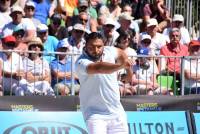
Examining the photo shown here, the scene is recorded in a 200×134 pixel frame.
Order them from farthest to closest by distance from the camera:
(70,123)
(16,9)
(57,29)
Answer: (57,29), (16,9), (70,123)

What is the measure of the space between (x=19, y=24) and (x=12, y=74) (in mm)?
2040

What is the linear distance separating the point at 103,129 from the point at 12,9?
216 inches

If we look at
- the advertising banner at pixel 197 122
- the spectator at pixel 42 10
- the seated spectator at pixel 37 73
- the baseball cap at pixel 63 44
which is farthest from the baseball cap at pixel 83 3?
the advertising banner at pixel 197 122

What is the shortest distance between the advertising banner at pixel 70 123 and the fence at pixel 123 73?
488 millimetres

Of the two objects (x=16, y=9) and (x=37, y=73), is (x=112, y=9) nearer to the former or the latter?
(x=16, y=9)

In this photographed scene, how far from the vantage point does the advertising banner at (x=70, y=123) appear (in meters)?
10.1

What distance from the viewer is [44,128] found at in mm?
10281

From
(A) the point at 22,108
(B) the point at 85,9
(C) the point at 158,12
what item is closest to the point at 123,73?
(A) the point at 22,108

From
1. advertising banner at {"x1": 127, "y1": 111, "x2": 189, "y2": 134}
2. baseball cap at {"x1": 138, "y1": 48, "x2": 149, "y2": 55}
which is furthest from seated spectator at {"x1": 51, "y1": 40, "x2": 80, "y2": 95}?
baseball cap at {"x1": 138, "y1": 48, "x2": 149, "y2": 55}

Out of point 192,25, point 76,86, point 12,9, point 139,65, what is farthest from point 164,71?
point 192,25

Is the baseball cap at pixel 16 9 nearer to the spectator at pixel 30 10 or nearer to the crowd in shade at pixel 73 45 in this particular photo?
the crowd in shade at pixel 73 45

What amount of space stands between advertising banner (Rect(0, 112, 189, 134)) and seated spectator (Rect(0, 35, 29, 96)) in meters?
0.49

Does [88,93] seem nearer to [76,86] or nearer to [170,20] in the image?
[76,86]

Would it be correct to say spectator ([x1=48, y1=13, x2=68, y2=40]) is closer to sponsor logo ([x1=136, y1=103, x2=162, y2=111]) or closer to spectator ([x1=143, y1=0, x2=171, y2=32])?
sponsor logo ([x1=136, y1=103, x2=162, y2=111])
